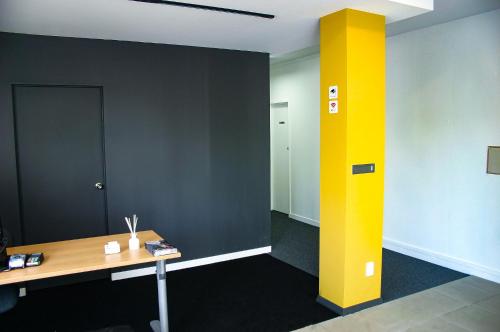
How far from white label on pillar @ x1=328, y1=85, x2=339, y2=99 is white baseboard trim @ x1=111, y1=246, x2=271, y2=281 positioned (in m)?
2.55

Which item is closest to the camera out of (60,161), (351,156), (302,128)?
(351,156)

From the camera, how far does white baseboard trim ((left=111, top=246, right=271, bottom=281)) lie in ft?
14.3

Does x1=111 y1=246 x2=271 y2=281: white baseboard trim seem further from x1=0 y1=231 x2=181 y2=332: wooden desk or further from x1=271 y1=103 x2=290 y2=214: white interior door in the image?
x1=271 y1=103 x2=290 y2=214: white interior door

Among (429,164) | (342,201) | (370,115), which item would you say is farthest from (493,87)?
(342,201)

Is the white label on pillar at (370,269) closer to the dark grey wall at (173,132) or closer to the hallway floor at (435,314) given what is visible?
the hallway floor at (435,314)

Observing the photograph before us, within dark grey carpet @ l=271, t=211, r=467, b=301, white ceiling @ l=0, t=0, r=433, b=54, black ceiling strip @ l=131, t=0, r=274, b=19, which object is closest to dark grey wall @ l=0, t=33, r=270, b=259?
white ceiling @ l=0, t=0, r=433, b=54

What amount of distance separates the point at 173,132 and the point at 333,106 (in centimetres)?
202

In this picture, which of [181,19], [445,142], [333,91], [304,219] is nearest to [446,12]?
[445,142]

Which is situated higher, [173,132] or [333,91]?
[333,91]

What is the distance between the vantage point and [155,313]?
3504mm

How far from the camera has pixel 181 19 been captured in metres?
3.48

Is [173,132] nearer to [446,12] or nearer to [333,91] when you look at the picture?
[333,91]

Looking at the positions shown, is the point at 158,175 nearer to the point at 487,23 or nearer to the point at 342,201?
the point at 342,201

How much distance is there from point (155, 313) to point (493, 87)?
4.11m
